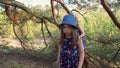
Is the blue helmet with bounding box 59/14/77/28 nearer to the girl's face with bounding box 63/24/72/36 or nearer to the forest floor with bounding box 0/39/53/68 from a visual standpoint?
the girl's face with bounding box 63/24/72/36

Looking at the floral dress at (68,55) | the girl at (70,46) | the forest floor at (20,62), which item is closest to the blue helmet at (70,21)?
the girl at (70,46)

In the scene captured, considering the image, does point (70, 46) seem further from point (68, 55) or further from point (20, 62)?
point (20, 62)

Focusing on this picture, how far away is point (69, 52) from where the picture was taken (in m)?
→ 3.81

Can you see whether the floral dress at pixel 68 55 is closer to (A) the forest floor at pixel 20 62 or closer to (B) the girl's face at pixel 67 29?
(B) the girl's face at pixel 67 29

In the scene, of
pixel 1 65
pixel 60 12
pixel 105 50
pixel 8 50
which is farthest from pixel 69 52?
pixel 8 50

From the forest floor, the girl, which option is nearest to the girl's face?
the girl

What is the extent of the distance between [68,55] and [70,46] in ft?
0.30

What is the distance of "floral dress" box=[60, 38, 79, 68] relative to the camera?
3.80 m

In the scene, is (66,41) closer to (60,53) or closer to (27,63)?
(60,53)

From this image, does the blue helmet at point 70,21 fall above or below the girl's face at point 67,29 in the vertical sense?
above

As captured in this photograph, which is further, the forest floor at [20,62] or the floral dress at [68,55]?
the forest floor at [20,62]

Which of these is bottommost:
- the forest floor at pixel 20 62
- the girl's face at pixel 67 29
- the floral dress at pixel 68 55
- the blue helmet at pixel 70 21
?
the forest floor at pixel 20 62

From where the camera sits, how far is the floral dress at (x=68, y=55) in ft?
12.5

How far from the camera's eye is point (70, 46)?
3.80 meters
